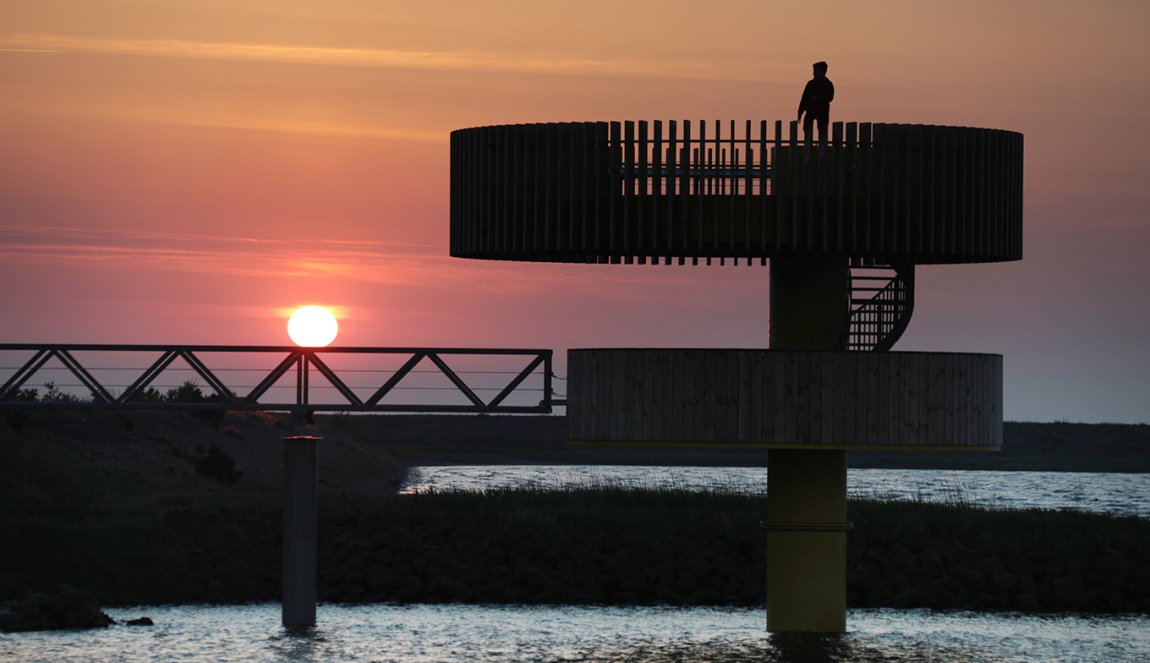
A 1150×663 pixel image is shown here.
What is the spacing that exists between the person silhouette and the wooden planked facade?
4797 mm

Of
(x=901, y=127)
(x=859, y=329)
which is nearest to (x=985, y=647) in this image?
(x=859, y=329)

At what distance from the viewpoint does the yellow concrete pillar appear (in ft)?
131

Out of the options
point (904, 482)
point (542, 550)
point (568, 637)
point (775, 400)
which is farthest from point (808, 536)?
point (904, 482)

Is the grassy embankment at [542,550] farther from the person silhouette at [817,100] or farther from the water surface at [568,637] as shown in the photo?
the person silhouette at [817,100]

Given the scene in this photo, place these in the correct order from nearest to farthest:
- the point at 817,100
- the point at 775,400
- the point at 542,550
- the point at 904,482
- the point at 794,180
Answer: the point at 794,180 < the point at 775,400 < the point at 817,100 < the point at 542,550 < the point at 904,482

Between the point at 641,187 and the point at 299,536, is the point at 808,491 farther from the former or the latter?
A: the point at 299,536

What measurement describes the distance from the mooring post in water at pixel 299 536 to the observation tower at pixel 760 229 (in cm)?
787

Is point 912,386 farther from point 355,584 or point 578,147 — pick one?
point 355,584

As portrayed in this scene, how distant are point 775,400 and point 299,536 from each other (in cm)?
1228

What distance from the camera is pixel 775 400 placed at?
37781mm

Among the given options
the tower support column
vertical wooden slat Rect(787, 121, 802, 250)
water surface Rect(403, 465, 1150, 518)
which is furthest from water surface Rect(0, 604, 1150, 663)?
water surface Rect(403, 465, 1150, 518)

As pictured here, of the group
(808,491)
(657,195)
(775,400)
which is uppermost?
(657,195)

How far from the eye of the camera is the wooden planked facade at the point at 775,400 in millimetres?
37750

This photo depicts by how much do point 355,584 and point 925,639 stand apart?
1486cm
